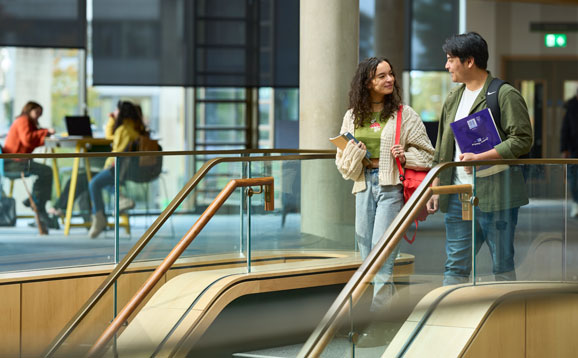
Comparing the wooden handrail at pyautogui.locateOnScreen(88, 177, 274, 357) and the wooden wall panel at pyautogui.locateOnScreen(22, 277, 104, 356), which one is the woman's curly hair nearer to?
the wooden handrail at pyautogui.locateOnScreen(88, 177, 274, 357)

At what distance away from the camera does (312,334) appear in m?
5.40

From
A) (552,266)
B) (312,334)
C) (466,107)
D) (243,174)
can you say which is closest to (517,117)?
(466,107)

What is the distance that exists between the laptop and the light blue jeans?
5706mm

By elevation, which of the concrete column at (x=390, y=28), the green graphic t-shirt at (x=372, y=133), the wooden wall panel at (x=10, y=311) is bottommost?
the wooden wall panel at (x=10, y=311)

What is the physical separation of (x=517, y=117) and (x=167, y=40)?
776 centimetres

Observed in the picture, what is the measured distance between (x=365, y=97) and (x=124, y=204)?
2734mm

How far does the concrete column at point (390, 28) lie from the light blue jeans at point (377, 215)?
6959 mm

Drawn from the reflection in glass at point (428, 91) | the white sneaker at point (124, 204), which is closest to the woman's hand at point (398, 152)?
the white sneaker at point (124, 204)

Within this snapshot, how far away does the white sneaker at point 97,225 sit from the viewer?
7.55 metres

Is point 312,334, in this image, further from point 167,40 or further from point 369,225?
point 167,40

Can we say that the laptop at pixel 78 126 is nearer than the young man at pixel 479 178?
No

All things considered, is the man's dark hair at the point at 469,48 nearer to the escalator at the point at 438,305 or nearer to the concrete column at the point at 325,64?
the escalator at the point at 438,305

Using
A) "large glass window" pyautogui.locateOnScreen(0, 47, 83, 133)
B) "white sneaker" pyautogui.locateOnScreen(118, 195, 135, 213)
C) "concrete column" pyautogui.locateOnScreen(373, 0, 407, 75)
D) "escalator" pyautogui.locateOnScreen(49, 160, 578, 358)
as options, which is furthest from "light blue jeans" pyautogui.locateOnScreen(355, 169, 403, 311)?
"large glass window" pyautogui.locateOnScreen(0, 47, 83, 133)

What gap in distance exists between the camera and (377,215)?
6000 millimetres
